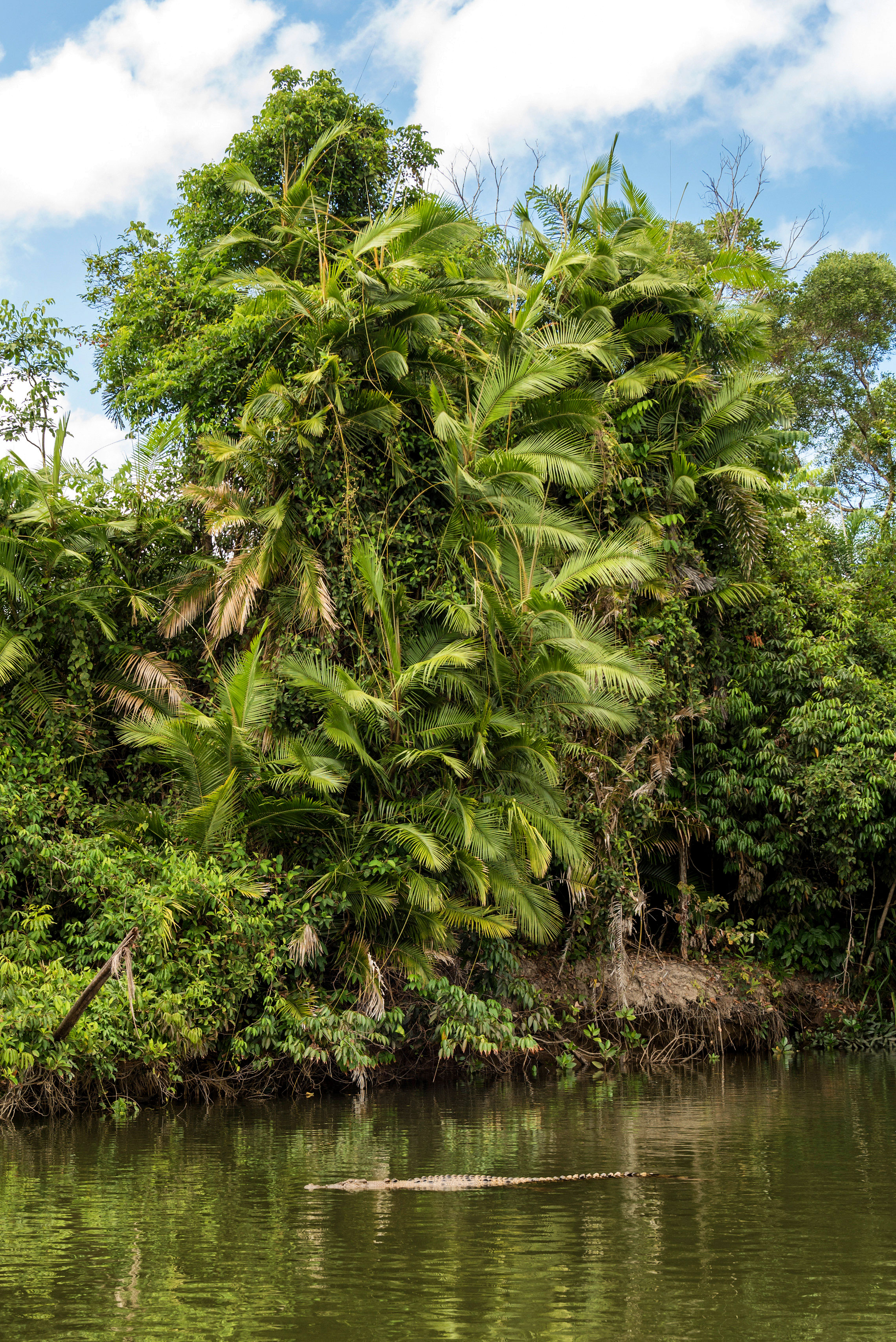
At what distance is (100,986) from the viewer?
1023cm

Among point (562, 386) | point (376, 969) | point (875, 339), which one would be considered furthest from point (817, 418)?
point (376, 969)

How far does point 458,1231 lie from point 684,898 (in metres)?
11.5

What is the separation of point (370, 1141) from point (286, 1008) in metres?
3.05

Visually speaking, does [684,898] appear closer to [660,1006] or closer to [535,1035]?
[660,1006]

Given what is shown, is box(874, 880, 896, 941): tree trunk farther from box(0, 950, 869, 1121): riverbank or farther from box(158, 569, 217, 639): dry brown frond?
box(158, 569, 217, 639): dry brown frond

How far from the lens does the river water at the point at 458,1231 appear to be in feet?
15.3

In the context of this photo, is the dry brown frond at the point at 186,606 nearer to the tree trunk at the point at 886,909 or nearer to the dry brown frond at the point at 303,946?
the dry brown frond at the point at 303,946

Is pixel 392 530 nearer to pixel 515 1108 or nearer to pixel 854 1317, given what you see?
pixel 515 1108

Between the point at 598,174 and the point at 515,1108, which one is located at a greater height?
the point at 598,174

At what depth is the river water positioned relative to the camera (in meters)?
4.66

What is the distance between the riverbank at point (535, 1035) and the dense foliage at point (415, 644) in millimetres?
133

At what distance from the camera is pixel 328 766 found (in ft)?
42.5

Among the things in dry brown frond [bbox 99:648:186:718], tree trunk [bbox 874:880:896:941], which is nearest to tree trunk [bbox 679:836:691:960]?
tree trunk [bbox 874:880:896:941]

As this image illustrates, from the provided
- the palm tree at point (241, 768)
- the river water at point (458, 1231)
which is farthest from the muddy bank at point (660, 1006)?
the river water at point (458, 1231)
